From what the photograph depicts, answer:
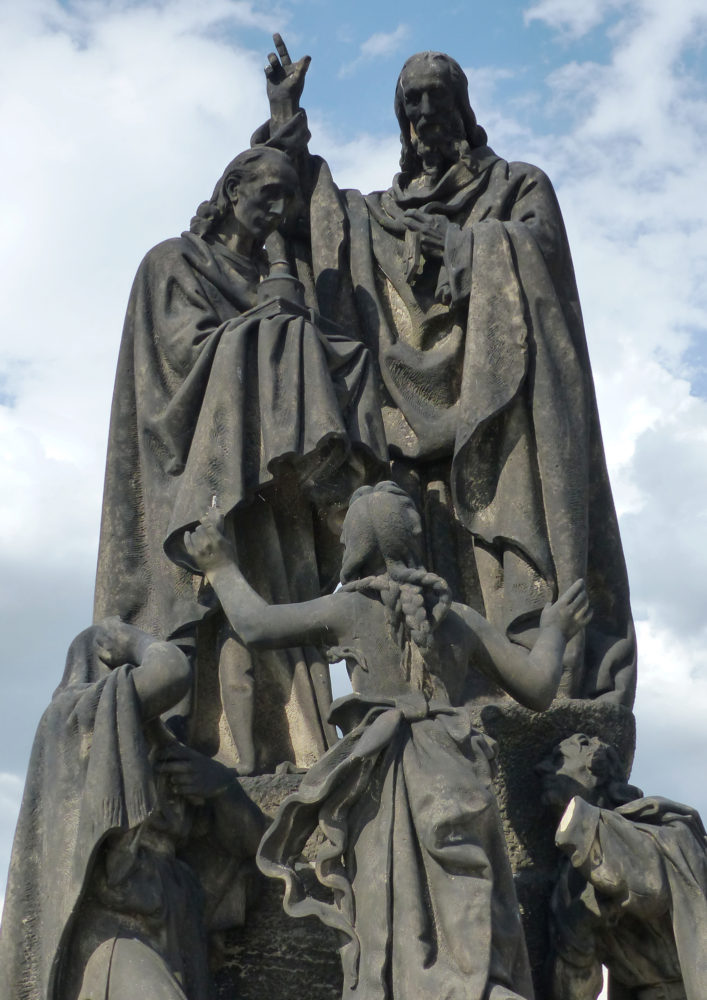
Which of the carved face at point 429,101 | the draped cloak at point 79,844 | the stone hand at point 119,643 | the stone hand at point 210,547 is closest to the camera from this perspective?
the draped cloak at point 79,844

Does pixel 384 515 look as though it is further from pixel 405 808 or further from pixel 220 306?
pixel 220 306

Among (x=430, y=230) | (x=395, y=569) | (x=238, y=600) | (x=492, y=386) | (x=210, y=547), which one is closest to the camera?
(x=395, y=569)

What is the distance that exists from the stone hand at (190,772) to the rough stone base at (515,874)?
21cm

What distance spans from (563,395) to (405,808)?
2.61m

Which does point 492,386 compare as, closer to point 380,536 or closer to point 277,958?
point 380,536

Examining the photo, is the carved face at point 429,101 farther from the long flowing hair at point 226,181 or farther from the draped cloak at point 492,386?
the long flowing hair at point 226,181

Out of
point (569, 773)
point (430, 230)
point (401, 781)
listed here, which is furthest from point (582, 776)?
point (430, 230)

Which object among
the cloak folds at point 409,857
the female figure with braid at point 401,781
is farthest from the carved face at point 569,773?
the cloak folds at point 409,857

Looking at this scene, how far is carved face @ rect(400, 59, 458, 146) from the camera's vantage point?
10633 millimetres

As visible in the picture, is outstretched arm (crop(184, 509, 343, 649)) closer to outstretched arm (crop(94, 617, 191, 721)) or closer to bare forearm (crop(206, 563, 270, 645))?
bare forearm (crop(206, 563, 270, 645))

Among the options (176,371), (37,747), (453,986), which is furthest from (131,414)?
(453,986)

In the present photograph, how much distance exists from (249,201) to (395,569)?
95.4 inches

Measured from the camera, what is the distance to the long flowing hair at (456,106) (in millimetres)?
10672

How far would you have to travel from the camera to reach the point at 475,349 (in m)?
10.1
